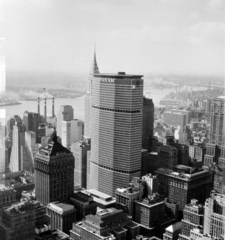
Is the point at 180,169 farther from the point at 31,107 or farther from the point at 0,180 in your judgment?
the point at 0,180

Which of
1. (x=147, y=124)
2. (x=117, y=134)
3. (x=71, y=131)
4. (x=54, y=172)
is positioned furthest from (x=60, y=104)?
(x=147, y=124)

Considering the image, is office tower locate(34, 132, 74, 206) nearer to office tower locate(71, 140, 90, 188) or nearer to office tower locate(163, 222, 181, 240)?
office tower locate(71, 140, 90, 188)

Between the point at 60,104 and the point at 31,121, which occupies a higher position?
the point at 60,104

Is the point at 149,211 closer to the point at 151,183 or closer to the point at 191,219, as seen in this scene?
the point at 151,183

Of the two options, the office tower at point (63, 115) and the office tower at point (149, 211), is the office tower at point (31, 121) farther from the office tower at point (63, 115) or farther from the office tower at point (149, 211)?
the office tower at point (149, 211)

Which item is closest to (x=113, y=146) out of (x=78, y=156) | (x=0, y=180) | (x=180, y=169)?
(x=78, y=156)

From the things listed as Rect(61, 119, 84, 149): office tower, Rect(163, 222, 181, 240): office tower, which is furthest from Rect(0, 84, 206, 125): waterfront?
Rect(163, 222, 181, 240): office tower
